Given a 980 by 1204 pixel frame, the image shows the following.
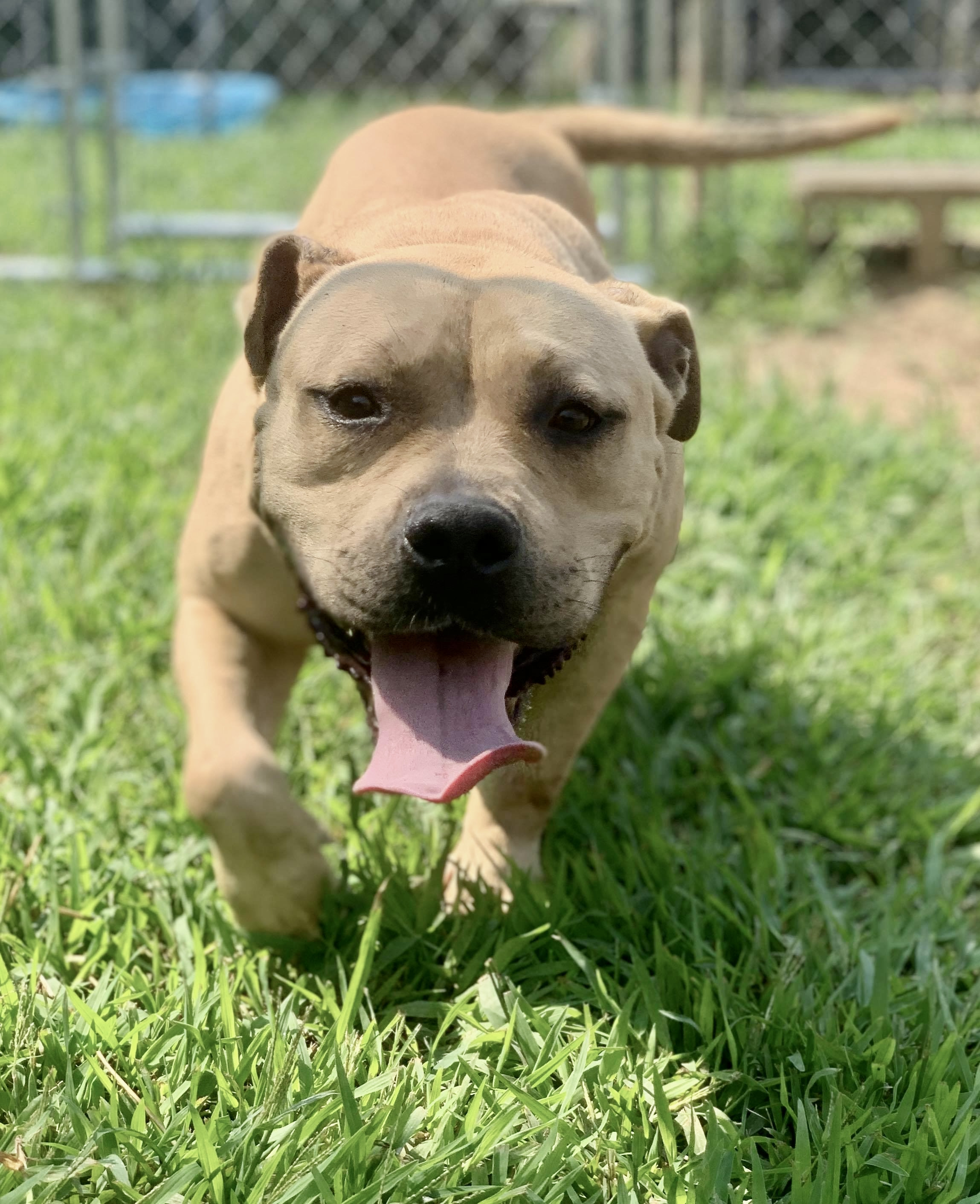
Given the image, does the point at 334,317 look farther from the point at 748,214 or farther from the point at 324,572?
the point at 748,214

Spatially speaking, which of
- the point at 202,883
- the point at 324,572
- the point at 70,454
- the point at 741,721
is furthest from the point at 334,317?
the point at 70,454

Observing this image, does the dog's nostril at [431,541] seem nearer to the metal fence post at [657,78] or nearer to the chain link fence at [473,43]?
the metal fence post at [657,78]

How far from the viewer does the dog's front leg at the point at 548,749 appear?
2.73 metres

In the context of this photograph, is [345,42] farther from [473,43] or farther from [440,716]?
[440,716]

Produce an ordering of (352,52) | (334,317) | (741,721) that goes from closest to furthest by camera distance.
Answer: (334,317)
(741,721)
(352,52)

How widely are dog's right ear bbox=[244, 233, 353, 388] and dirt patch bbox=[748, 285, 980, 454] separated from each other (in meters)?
3.45

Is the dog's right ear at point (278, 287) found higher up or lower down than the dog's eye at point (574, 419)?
higher up

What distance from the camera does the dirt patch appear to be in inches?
237

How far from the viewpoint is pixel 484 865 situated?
2.92 m

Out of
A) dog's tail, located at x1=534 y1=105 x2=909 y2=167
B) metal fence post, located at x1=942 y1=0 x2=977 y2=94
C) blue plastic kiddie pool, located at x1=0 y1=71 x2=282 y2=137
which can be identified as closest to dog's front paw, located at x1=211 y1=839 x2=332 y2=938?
dog's tail, located at x1=534 y1=105 x2=909 y2=167

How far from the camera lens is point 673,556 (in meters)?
2.95

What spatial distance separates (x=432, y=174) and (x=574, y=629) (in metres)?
1.41

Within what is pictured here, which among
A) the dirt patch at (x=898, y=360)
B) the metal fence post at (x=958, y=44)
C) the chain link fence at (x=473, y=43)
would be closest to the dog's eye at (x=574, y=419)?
the dirt patch at (x=898, y=360)

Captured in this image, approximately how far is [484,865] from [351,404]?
1.01 meters
